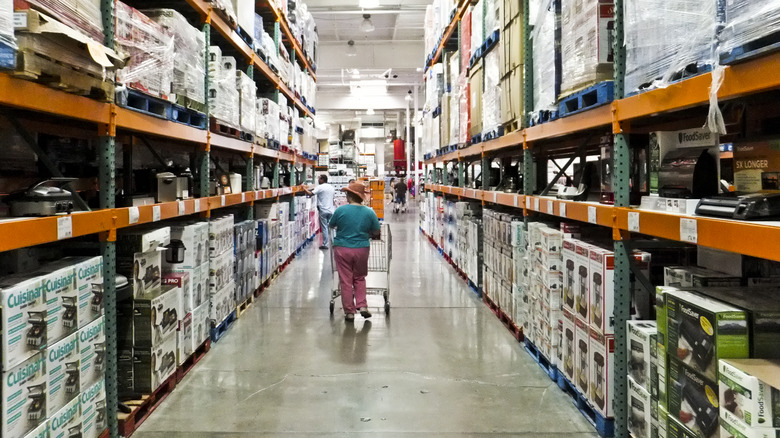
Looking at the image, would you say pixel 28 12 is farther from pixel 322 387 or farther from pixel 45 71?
pixel 322 387

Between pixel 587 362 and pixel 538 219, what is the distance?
200cm

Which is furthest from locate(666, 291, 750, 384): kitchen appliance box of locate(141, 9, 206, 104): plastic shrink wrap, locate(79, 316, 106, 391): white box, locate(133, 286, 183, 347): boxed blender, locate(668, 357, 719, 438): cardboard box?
locate(141, 9, 206, 104): plastic shrink wrap

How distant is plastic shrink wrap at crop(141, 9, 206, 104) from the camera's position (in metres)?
4.04

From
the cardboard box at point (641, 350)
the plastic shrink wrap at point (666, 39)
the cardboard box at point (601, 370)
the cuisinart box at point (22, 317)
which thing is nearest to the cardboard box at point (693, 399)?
the cardboard box at point (641, 350)

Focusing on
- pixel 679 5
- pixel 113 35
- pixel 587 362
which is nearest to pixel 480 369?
pixel 587 362

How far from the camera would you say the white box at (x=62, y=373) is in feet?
8.35

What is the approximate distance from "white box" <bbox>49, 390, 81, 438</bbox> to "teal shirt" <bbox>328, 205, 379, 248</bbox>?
3.61 metres

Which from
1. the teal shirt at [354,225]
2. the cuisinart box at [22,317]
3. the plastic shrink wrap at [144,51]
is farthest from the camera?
the teal shirt at [354,225]

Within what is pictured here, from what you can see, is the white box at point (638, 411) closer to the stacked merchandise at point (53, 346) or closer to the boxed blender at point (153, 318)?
the stacked merchandise at point (53, 346)

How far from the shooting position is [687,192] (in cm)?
271

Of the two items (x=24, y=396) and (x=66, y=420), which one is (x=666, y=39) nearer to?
(x=24, y=396)

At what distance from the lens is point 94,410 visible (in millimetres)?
3014

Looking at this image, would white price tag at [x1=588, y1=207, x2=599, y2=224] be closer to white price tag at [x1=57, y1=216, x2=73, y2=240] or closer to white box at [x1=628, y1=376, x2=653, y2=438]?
white box at [x1=628, y1=376, x2=653, y2=438]

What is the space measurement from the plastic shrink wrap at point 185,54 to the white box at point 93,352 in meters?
2.02
